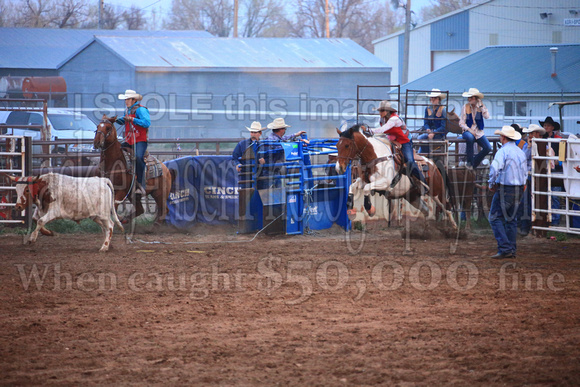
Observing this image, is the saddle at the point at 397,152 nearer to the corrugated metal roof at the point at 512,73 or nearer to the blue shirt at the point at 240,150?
the blue shirt at the point at 240,150

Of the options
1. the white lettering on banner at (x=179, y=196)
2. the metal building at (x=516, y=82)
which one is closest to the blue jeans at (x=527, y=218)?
the white lettering on banner at (x=179, y=196)

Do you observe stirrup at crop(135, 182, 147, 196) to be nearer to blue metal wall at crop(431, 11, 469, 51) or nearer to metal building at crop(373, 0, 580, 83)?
metal building at crop(373, 0, 580, 83)

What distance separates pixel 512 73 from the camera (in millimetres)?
33125

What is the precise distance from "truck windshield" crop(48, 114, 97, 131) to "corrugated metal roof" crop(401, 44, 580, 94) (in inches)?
648

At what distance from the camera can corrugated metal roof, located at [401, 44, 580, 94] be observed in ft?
100

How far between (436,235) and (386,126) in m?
2.34

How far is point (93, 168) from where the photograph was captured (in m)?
12.7

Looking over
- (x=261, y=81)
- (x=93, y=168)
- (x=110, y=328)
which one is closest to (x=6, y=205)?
(x=93, y=168)

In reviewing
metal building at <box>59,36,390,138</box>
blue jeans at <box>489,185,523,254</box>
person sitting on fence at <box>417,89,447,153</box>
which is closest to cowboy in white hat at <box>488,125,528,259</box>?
blue jeans at <box>489,185,523,254</box>

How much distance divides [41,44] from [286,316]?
44235mm

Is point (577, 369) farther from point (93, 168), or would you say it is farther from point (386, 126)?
point (93, 168)

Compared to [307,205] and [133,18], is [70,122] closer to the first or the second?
[307,205]

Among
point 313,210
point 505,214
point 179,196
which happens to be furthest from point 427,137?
point 179,196

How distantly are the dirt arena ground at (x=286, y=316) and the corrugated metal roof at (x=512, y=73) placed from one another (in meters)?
21.3
